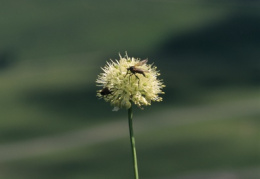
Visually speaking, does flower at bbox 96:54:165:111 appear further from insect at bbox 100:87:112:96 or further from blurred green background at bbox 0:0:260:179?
blurred green background at bbox 0:0:260:179

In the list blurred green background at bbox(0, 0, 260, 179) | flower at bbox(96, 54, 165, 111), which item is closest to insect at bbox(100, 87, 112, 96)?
flower at bbox(96, 54, 165, 111)

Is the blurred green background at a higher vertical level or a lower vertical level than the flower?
higher

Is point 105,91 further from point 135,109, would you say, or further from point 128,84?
point 135,109

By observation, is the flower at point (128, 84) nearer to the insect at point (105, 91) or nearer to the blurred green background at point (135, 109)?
the insect at point (105, 91)

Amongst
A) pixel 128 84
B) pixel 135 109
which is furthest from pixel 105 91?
pixel 135 109

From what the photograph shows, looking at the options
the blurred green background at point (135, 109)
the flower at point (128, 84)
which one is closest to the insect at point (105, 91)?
the flower at point (128, 84)

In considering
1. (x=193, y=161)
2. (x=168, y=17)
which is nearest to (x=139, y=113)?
(x=193, y=161)
